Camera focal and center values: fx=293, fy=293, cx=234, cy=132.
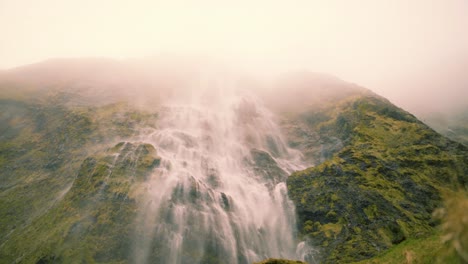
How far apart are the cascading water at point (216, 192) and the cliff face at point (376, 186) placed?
4.31 meters

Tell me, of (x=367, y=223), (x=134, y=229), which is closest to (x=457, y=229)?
(x=367, y=223)

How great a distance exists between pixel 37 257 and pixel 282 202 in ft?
111

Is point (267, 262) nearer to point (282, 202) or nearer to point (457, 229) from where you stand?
point (457, 229)

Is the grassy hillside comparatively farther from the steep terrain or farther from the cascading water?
the cascading water

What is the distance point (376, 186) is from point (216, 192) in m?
23.8

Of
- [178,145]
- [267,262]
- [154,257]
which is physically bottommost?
[154,257]

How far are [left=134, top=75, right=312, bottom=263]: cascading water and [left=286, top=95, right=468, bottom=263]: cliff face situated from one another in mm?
4313

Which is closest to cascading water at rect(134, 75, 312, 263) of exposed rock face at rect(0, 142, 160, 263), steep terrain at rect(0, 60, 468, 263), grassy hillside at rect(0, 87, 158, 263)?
steep terrain at rect(0, 60, 468, 263)

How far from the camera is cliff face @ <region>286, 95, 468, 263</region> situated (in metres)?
34.2

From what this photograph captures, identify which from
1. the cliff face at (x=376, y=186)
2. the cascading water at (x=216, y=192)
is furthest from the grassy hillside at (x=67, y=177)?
the cliff face at (x=376, y=186)

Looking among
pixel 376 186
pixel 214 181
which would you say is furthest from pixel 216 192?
pixel 376 186

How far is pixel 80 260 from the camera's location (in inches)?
1364

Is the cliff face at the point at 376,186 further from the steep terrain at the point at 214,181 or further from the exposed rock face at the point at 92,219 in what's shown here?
the exposed rock face at the point at 92,219

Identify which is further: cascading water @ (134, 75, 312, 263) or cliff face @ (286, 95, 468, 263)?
cascading water @ (134, 75, 312, 263)
